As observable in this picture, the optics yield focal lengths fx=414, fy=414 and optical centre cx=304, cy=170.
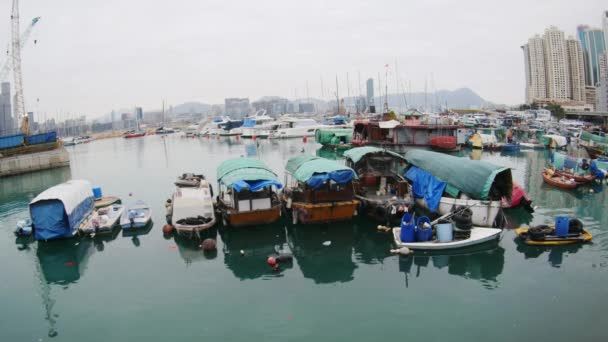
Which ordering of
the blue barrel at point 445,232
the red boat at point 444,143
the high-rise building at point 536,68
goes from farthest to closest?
1. the high-rise building at point 536,68
2. the red boat at point 444,143
3. the blue barrel at point 445,232

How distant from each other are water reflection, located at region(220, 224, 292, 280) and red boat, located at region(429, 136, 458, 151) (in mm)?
31744

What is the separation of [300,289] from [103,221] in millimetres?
12348

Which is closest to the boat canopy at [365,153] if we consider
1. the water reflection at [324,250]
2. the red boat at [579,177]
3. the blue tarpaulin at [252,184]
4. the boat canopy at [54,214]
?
the water reflection at [324,250]

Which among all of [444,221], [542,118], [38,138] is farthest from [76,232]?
[542,118]

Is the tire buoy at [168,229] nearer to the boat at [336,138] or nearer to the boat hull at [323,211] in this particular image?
the boat hull at [323,211]

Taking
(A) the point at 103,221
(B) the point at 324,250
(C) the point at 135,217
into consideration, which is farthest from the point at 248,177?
(A) the point at 103,221

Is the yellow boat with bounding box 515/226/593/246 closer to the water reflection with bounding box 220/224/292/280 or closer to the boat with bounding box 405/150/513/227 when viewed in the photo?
the boat with bounding box 405/150/513/227

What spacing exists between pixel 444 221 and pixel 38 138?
170ft

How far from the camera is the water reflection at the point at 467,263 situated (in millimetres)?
14555

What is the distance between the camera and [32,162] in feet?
160

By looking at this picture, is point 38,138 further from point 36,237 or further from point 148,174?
point 36,237

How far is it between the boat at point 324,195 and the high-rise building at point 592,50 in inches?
5650

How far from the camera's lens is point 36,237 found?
19.0m

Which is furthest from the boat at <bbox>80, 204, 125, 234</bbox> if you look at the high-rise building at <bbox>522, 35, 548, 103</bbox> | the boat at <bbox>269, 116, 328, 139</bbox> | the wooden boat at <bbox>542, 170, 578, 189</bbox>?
the high-rise building at <bbox>522, 35, 548, 103</bbox>
